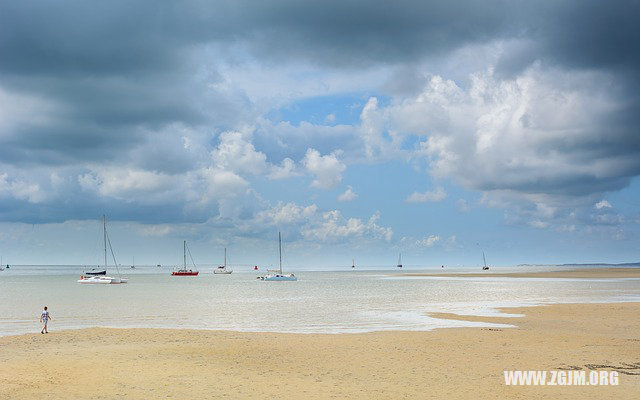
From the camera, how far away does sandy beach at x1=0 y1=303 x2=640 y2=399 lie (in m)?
22.6

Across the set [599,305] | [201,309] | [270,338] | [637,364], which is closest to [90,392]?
[270,338]

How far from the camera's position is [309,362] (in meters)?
29.0

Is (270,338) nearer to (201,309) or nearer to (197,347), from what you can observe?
(197,347)

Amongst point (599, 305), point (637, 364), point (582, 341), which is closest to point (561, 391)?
point (637, 364)

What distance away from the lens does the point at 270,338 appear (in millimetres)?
38125

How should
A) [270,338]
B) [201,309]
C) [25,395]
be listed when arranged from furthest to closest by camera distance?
[201,309]
[270,338]
[25,395]

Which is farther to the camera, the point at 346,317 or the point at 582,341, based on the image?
the point at 346,317

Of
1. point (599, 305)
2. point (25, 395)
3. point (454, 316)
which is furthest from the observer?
point (599, 305)

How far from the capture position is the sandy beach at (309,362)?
891 inches

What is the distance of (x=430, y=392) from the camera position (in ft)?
73.5

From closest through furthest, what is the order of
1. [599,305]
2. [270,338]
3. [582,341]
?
[582,341]
[270,338]
[599,305]

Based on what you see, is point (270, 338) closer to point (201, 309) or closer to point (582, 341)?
point (582, 341)

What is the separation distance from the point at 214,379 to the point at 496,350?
643 inches

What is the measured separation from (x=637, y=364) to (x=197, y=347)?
23.8 metres
